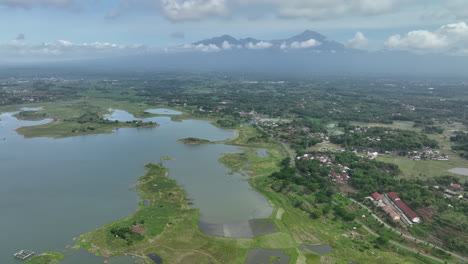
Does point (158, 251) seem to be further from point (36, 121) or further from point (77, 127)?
point (36, 121)

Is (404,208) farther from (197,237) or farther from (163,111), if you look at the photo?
(163,111)

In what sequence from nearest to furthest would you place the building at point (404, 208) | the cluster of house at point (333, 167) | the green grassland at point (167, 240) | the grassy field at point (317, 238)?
1. the green grassland at point (167, 240)
2. the grassy field at point (317, 238)
3. the building at point (404, 208)
4. the cluster of house at point (333, 167)

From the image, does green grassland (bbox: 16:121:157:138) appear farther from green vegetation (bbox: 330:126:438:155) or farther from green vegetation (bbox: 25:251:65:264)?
green vegetation (bbox: 330:126:438:155)

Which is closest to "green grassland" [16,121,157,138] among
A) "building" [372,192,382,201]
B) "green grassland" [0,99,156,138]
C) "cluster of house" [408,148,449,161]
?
"green grassland" [0,99,156,138]

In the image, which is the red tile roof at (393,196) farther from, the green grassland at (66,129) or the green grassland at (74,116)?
the green grassland at (74,116)

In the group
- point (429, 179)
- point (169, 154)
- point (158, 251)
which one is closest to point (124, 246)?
point (158, 251)

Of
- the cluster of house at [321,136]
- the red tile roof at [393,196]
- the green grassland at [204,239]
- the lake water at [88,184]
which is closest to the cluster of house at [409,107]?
the cluster of house at [321,136]
